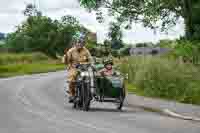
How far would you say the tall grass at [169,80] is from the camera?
21.0 m

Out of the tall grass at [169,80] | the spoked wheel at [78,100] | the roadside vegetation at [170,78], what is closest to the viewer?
the spoked wheel at [78,100]

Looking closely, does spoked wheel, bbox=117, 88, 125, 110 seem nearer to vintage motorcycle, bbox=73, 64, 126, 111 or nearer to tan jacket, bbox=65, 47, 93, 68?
vintage motorcycle, bbox=73, 64, 126, 111

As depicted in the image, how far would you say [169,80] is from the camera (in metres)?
23.4

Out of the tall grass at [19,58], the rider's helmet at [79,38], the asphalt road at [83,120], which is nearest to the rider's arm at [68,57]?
the rider's helmet at [79,38]

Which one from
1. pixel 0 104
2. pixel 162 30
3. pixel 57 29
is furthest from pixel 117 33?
pixel 57 29

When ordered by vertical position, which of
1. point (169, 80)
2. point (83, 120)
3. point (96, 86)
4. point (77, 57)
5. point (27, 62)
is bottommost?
point (27, 62)

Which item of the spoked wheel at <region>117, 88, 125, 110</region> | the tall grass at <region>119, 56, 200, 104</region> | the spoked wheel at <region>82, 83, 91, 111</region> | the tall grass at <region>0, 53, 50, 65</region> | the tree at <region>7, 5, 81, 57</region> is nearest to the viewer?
the spoked wheel at <region>82, 83, 91, 111</region>

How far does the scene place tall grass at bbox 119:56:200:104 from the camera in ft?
68.8

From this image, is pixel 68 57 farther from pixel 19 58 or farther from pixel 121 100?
pixel 19 58

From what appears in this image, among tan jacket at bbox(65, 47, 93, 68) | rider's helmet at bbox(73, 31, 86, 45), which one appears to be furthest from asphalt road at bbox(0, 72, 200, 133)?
rider's helmet at bbox(73, 31, 86, 45)

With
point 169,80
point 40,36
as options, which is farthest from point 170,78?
point 40,36

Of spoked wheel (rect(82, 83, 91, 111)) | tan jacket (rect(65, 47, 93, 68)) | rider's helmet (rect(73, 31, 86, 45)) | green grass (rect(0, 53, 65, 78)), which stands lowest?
green grass (rect(0, 53, 65, 78))

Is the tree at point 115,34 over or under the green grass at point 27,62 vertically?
over

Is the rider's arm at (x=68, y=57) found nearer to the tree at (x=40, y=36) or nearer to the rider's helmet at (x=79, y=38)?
the rider's helmet at (x=79, y=38)
